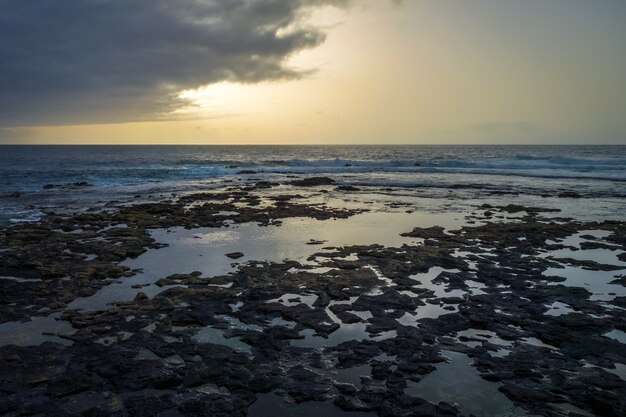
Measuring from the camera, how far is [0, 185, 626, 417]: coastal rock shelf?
5.86 m

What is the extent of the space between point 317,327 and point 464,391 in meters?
3.03

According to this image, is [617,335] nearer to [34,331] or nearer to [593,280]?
[593,280]

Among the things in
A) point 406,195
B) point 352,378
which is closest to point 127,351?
point 352,378

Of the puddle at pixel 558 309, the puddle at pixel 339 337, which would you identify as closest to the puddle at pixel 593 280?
the puddle at pixel 558 309

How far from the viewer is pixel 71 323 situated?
8.44m

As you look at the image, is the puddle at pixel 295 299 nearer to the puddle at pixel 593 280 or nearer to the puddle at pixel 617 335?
the puddle at pixel 617 335

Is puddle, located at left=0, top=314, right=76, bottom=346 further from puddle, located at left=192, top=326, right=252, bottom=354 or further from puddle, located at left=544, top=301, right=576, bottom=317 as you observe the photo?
puddle, located at left=544, top=301, right=576, bottom=317

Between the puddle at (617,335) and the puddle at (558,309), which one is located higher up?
the puddle at (558,309)

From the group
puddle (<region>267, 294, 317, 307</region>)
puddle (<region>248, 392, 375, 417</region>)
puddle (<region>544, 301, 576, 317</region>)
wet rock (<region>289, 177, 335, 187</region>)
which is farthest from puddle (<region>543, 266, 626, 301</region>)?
wet rock (<region>289, 177, 335, 187</region>)

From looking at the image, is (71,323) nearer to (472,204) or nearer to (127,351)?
(127,351)

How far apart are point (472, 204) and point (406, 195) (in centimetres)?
613

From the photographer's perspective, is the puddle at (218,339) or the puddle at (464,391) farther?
the puddle at (218,339)

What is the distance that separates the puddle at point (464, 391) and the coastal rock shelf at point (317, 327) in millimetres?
28

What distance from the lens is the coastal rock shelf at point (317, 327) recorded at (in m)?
5.86
